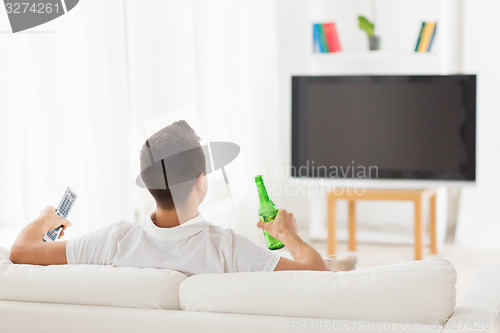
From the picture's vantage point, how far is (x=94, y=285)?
159cm

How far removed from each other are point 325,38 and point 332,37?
0.16 feet

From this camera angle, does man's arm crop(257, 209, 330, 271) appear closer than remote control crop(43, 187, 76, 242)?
Yes

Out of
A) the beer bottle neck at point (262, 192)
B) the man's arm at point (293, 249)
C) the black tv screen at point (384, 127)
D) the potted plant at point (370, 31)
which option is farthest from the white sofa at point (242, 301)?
the potted plant at point (370, 31)

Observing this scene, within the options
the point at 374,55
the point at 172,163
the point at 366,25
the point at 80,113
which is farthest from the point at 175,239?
the point at 366,25

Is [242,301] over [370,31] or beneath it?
beneath

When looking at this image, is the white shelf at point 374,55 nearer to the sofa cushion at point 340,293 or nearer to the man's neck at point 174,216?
the man's neck at point 174,216

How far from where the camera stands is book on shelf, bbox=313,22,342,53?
478 centimetres

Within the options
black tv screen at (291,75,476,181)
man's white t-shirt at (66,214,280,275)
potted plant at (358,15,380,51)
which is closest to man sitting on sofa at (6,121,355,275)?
man's white t-shirt at (66,214,280,275)

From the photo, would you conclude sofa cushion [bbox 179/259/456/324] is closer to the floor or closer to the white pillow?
the white pillow

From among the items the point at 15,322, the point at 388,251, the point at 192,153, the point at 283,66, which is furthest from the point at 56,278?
the point at 283,66

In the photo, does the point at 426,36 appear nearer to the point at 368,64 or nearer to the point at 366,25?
the point at 366,25

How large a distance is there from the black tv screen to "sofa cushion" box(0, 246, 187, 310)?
117 inches

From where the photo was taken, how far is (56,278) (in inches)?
63.6

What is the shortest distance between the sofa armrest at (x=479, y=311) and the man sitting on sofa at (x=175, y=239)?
358 millimetres
